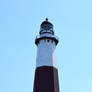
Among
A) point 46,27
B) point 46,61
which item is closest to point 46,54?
point 46,61

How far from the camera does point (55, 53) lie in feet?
75.6

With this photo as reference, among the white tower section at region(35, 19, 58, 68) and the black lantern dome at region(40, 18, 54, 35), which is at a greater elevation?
the black lantern dome at region(40, 18, 54, 35)

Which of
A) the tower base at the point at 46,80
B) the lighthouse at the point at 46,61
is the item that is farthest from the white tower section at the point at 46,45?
the tower base at the point at 46,80

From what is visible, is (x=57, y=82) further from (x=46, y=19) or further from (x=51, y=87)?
(x=46, y=19)

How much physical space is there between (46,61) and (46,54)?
36.5 inches

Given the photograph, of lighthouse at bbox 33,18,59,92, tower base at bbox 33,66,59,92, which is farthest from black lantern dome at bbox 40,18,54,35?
tower base at bbox 33,66,59,92

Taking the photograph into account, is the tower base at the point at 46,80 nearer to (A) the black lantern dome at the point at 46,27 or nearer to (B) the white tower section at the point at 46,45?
(B) the white tower section at the point at 46,45

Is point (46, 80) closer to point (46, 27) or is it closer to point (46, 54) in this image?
point (46, 54)

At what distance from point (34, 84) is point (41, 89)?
3.82ft

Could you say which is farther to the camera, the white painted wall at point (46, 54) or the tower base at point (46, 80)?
the white painted wall at point (46, 54)

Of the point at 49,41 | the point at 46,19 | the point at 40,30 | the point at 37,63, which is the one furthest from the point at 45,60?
the point at 46,19

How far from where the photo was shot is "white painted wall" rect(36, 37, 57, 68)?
70.4ft

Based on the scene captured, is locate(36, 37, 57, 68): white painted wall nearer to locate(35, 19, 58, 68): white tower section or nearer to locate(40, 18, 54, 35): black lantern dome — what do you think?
locate(35, 19, 58, 68): white tower section

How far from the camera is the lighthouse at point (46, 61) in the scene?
2017 centimetres
